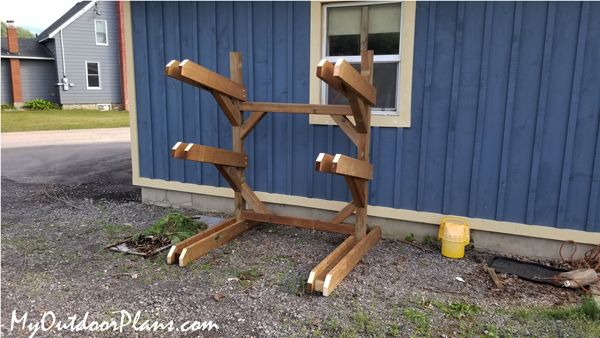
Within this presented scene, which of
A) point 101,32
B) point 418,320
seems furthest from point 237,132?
point 101,32

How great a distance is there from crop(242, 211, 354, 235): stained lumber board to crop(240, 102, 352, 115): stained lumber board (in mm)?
1013

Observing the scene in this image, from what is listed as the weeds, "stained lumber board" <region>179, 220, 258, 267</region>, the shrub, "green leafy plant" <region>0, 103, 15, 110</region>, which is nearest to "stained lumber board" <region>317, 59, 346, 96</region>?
the weeds

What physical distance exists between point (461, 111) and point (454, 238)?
3.74ft

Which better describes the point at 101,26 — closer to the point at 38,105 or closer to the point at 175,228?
the point at 38,105

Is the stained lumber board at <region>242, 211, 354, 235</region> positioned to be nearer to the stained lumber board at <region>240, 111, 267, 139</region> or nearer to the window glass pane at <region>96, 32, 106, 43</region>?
the stained lumber board at <region>240, 111, 267, 139</region>

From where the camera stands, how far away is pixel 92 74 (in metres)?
23.5

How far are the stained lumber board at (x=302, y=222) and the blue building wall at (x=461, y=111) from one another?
0.57 metres

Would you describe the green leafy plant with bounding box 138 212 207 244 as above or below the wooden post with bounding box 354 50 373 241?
below

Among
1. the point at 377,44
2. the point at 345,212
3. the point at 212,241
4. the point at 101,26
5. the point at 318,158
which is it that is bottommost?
the point at 212,241

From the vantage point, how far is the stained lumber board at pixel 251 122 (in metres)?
4.43

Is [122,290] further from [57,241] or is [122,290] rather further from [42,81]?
[42,81]

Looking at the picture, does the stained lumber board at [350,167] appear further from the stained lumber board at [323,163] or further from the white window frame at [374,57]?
the white window frame at [374,57]

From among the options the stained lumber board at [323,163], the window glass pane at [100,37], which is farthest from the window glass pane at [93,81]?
the stained lumber board at [323,163]

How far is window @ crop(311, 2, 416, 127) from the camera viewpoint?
14.1 ft
